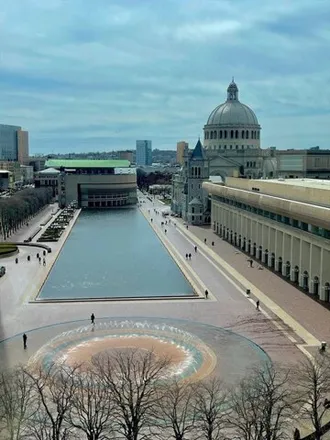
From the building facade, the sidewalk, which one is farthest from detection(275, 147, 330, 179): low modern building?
the sidewalk

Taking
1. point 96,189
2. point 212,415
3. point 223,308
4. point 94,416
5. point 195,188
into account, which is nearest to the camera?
point 94,416

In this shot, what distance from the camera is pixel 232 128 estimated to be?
11512 cm

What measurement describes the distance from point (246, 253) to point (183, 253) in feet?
24.2

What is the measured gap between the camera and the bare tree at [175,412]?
18.6 m

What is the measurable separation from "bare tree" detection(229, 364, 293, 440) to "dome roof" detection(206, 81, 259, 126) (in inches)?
3832

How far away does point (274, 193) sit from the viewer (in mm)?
56906

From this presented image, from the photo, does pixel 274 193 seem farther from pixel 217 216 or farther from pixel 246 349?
pixel 246 349

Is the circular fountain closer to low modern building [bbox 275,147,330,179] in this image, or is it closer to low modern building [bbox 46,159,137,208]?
low modern building [bbox 275,147,330,179]

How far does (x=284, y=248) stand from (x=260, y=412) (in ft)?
106

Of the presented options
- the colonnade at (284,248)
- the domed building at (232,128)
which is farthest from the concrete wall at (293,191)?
the domed building at (232,128)

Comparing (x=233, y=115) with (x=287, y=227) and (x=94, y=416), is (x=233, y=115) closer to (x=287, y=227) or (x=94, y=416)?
(x=287, y=227)

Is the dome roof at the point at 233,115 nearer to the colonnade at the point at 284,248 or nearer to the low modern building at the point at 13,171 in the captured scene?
the colonnade at the point at 284,248

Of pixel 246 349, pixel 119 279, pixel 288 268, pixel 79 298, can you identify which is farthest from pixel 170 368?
pixel 288 268

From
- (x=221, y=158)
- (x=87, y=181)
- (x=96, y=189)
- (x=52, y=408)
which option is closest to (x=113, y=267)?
(x=52, y=408)
